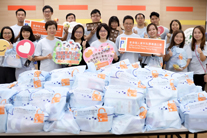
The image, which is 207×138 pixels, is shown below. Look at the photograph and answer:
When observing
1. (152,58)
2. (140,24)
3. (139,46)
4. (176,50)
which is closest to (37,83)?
(139,46)

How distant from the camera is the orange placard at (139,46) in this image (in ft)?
9.88

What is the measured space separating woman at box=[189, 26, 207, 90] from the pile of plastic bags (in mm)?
1384

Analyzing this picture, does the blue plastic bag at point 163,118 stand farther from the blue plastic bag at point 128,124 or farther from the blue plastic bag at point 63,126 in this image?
the blue plastic bag at point 63,126

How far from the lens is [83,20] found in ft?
21.4

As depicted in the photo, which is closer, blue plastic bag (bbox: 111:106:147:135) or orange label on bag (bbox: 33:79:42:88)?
blue plastic bag (bbox: 111:106:147:135)

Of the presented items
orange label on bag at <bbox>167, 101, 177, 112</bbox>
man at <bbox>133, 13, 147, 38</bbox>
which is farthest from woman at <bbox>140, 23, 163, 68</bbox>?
orange label on bag at <bbox>167, 101, 177, 112</bbox>

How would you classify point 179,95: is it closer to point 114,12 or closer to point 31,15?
point 114,12

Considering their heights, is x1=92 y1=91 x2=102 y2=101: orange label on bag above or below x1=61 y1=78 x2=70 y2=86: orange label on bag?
below

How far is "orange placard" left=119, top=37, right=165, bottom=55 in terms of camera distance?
3.01 meters

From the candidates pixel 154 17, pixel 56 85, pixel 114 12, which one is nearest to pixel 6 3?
pixel 114 12

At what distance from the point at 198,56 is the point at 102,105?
223 cm

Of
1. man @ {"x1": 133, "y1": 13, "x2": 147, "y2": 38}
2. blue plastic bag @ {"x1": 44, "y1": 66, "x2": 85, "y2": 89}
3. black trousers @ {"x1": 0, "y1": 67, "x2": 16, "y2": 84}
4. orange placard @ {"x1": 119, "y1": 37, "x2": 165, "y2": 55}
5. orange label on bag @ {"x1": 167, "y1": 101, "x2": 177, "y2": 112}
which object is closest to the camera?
orange label on bag @ {"x1": 167, "y1": 101, "x2": 177, "y2": 112}

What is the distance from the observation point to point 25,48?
2908 mm

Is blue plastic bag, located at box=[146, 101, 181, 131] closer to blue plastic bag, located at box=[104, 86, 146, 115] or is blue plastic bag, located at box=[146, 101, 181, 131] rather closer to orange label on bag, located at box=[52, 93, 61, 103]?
blue plastic bag, located at box=[104, 86, 146, 115]
